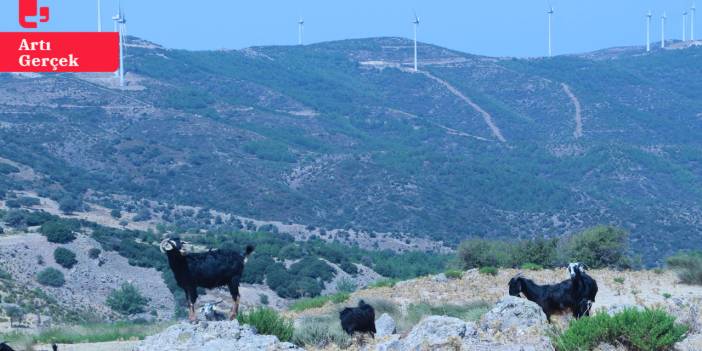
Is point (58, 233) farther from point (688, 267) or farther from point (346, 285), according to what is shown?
point (688, 267)

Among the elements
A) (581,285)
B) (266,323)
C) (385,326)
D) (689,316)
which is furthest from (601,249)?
(266,323)

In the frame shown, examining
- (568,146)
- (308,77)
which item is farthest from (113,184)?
(308,77)

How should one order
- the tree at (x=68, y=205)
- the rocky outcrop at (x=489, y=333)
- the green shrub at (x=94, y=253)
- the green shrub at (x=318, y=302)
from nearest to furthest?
the rocky outcrop at (x=489, y=333)
the green shrub at (x=318, y=302)
the green shrub at (x=94, y=253)
the tree at (x=68, y=205)

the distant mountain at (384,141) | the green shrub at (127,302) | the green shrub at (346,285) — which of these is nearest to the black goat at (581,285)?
the green shrub at (127,302)

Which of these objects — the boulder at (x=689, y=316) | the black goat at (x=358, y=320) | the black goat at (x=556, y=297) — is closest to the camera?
the boulder at (x=689, y=316)

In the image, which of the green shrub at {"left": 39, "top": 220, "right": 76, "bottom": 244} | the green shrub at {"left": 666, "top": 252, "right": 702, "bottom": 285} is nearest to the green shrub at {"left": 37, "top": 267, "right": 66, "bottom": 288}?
the green shrub at {"left": 39, "top": 220, "right": 76, "bottom": 244}

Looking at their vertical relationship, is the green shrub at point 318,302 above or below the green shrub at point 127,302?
above

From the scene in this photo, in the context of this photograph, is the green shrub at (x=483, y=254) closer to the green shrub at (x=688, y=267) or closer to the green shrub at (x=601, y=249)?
the green shrub at (x=601, y=249)

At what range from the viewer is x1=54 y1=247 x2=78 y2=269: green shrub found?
145ft

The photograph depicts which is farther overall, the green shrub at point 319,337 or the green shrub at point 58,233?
the green shrub at point 58,233

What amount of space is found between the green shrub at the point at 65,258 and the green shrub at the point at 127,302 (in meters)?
4.91

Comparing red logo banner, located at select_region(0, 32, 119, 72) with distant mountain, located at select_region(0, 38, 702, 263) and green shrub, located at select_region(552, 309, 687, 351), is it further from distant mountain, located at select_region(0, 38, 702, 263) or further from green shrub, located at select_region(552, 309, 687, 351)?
green shrub, located at select_region(552, 309, 687, 351)

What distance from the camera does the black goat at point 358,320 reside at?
619 inches

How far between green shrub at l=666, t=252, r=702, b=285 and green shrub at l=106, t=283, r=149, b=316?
57.1 feet
